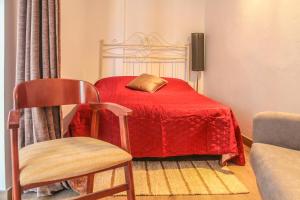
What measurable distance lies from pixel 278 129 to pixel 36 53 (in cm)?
154

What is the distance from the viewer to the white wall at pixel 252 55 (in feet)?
8.17

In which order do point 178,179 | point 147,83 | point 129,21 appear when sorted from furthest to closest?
point 129,21 → point 147,83 → point 178,179

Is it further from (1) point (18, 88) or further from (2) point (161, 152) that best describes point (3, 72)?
(2) point (161, 152)

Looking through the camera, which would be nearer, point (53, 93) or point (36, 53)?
point (53, 93)

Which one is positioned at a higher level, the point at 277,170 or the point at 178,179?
the point at 277,170

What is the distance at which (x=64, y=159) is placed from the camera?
1.28 meters

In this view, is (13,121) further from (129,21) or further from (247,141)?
(129,21)

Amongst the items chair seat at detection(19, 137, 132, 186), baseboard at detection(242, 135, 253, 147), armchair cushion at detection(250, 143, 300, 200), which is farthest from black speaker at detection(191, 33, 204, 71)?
chair seat at detection(19, 137, 132, 186)

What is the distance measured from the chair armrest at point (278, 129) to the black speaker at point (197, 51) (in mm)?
2728

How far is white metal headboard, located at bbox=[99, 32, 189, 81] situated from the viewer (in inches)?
166

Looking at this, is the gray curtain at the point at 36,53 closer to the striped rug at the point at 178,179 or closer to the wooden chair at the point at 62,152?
the wooden chair at the point at 62,152

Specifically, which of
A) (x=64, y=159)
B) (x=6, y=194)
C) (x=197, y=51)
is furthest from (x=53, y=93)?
(x=197, y=51)

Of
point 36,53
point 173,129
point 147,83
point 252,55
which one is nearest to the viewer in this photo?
point 36,53

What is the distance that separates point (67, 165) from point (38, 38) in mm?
985
